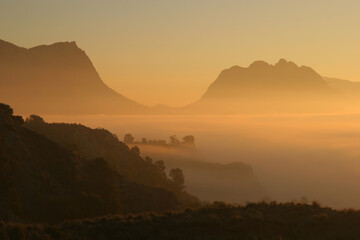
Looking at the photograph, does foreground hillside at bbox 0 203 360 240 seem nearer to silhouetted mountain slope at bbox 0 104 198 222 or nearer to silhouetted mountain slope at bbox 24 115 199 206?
silhouetted mountain slope at bbox 0 104 198 222

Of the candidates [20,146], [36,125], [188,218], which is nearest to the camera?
[188,218]

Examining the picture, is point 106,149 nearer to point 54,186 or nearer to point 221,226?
point 54,186

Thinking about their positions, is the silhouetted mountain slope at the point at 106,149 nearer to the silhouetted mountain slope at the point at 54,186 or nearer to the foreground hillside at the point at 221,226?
the silhouetted mountain slope at the point at 54,186

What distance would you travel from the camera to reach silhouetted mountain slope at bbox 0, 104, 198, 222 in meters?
58.4

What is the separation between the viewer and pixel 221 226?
31.0 m

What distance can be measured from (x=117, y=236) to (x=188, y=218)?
5682mm

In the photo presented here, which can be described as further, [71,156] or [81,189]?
[71,156]

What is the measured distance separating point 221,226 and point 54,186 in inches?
1621

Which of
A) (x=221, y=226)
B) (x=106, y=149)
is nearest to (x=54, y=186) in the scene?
(x=221, y=226)

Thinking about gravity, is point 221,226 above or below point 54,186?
below

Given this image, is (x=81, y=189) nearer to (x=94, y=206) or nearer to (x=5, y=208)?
(x=94, y=206)

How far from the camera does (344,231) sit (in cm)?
3011

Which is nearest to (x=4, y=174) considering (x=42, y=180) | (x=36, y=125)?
(x=42, y=180)

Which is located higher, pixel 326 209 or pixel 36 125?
pixel 36 125
